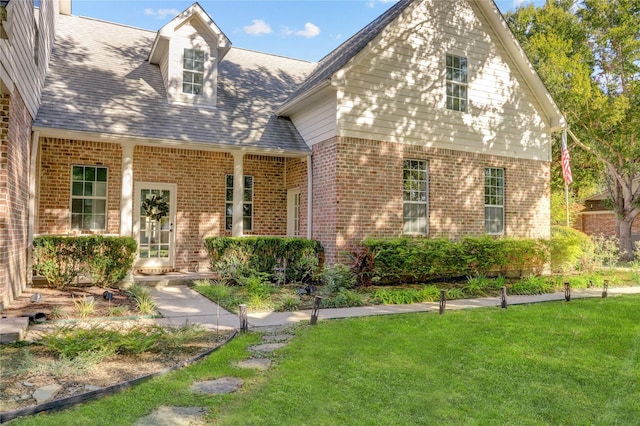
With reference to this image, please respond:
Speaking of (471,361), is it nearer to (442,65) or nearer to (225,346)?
(225,346)

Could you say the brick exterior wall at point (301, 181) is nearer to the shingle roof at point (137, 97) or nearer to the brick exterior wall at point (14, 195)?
the shingle roof at point (137, 97)

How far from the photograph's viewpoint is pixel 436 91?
1184 cm

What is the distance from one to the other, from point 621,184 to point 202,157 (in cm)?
1756

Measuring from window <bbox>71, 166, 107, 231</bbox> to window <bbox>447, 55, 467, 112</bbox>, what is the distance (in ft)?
29.9

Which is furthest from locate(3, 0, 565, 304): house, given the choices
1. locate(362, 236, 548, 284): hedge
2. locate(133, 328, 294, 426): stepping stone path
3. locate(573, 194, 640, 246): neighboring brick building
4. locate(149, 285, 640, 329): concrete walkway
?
locate(573, 194, 640, 246): neighboring brick building

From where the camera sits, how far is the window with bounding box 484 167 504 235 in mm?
12617

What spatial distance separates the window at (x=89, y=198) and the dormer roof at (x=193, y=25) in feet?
12.2

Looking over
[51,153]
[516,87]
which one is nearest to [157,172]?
[51,153]

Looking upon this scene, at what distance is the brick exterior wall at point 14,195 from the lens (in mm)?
6336

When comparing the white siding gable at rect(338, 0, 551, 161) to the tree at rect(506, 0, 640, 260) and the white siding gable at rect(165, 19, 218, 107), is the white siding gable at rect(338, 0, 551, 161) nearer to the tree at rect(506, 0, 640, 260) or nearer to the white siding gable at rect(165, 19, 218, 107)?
the white siding gable at rect(165, 19, 218, 107)

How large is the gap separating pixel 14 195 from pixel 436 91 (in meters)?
9.61

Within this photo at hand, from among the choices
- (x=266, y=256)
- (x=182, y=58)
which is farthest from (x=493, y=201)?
(x=182, y=58)

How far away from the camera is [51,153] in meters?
10.5

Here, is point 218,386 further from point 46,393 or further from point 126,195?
point 126,195
